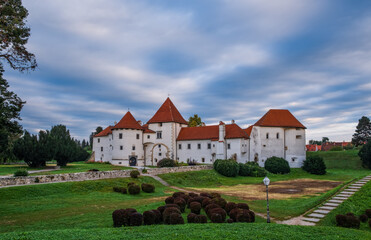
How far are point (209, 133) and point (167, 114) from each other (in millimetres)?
9188

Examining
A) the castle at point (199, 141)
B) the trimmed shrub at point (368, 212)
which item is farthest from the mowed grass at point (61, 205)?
the castle at point (199, 141)

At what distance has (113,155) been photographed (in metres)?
48.5

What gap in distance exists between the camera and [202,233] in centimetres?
965

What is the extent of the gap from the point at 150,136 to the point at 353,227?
41128mm

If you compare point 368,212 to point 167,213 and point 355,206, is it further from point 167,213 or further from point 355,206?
point 167,213

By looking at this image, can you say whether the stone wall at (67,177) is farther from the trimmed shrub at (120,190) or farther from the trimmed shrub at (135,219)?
the trimmed shrub at (135,219)

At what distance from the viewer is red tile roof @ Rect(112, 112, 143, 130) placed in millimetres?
48575

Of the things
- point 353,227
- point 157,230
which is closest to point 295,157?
point 353,227

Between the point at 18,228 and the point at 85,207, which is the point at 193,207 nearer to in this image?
the point at 85,207

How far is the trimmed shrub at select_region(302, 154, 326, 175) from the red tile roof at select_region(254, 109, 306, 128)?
23.9ft

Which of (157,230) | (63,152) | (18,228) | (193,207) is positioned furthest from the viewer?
(63,152)

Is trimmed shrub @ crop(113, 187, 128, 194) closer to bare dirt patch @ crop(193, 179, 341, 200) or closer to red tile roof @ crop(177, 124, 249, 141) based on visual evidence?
bare dirt patch @ crop(193, 179, 341, 200)

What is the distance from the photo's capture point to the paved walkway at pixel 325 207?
1510 centimetres

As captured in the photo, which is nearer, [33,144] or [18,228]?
[18,228]
